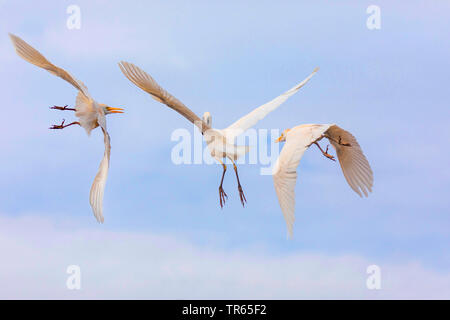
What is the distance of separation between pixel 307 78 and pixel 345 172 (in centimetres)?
110

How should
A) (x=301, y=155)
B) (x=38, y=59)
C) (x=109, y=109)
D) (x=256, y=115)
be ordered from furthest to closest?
(x=109, y=109) < (x=256, y=115) < (x=38, y=59) < (x=301, y=155)

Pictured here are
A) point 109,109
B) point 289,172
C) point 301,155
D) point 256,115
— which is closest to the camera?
point 289,172

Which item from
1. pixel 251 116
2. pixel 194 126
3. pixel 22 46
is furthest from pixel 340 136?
pixel 22 46

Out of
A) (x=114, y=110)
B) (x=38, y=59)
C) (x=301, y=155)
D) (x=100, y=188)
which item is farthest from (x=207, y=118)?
(x=38, y=59)

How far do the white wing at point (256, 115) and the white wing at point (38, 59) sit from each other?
4.86 feet

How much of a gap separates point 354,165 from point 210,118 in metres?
1.70

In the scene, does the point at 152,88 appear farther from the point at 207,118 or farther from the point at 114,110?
the point at 114,110

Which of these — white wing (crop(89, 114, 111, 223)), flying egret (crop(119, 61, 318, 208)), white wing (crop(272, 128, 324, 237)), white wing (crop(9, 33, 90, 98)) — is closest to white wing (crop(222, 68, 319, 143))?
flying egret (crop(119, 61, 318, 208))

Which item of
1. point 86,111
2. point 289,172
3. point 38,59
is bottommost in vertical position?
point 289,172

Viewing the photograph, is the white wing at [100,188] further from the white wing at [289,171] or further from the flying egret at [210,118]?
the white wing at [289,171]

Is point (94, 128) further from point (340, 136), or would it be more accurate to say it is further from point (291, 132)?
point (340, 136)

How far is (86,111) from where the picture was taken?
733 centimetres

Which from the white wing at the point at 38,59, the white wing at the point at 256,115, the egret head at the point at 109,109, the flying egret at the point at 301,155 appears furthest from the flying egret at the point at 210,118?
the egret head at the point at 109,109

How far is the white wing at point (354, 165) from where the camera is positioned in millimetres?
7684
